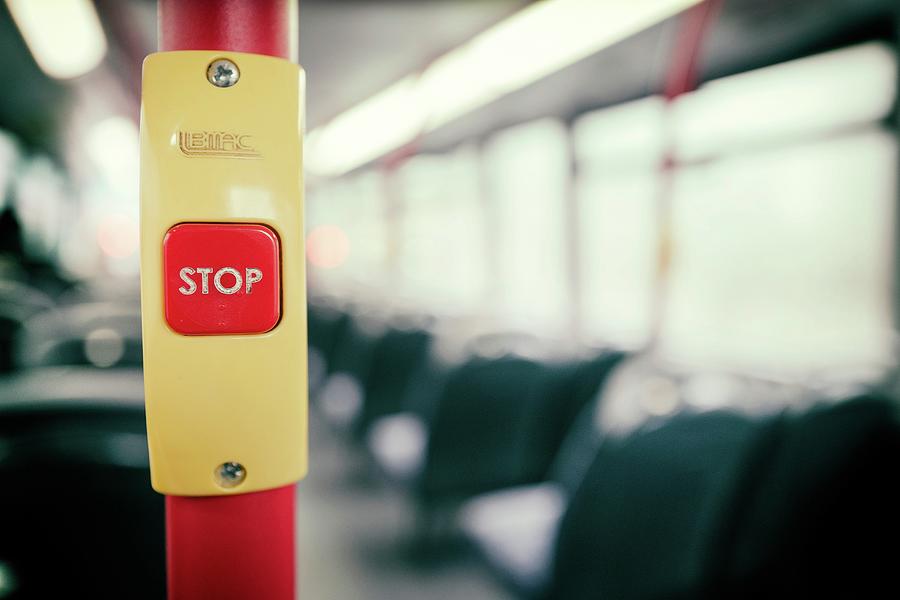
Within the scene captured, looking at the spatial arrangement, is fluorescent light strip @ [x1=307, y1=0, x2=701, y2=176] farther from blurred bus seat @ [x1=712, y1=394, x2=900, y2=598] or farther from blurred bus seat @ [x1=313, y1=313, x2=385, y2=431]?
blurred bus seat @ [x1=313, y1=313, x2=385, y2=431]

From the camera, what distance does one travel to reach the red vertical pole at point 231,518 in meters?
0.54

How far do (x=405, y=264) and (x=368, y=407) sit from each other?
3.46 meters

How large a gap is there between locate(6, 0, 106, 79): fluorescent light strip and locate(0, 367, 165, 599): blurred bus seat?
2368mm

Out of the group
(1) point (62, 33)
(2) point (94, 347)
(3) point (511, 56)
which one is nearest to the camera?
(2) point (94, 347)

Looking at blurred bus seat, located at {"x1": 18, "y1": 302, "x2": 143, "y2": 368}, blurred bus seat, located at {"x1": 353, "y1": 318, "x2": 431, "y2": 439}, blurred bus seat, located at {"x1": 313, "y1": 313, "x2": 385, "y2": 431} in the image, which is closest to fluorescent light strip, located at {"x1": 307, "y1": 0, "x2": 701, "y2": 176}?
blurred bus seat, located at {"x1": 353, "y1": 318, "x2": 431, "y2": 439}

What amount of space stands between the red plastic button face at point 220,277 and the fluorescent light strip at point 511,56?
1981 mm

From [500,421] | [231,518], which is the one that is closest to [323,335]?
[500,421]

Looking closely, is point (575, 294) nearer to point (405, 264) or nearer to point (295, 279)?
point (405, 264)

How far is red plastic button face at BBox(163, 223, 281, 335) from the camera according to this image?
52 centimetres

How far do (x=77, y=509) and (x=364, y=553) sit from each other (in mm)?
2384

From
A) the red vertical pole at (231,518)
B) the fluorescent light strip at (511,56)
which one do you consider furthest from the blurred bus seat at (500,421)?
the red vertical pole at (231,518)

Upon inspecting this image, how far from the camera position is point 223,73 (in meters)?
0.52

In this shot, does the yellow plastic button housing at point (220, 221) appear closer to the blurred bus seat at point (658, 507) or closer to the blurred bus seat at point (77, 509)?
the blurred bus seat at point (77, 509)

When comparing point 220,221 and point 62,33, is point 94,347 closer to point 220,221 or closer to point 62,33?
point 220,221
